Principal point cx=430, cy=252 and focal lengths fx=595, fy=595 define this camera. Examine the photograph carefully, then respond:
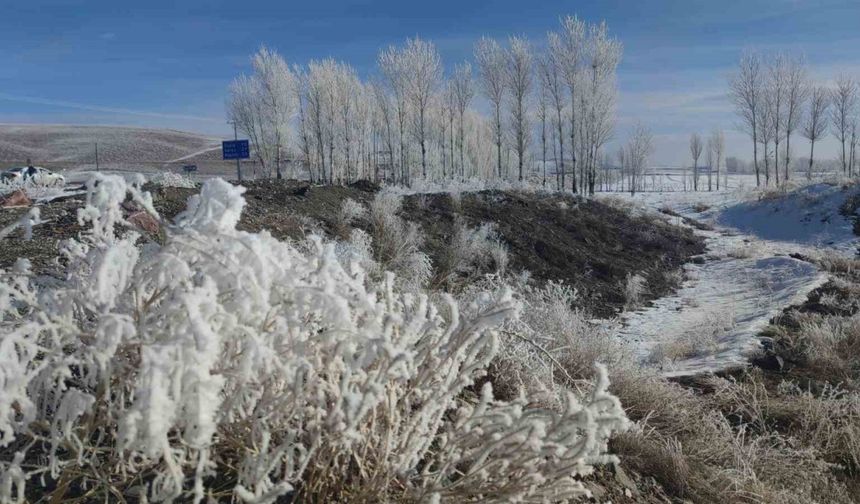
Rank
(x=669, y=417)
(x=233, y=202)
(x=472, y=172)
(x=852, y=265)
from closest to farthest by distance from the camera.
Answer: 1. (x=233, y=202)
2. (x=669, y=417)
3. (x=852, y=265)
4. (x=472, y=172)

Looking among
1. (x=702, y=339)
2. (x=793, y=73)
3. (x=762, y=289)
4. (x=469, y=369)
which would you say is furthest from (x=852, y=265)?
(x=793, y=73)

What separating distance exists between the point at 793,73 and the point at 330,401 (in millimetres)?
45452

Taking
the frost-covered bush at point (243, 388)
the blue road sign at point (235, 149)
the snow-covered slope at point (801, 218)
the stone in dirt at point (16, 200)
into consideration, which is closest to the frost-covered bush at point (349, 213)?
the stone in dirt at point (16, 200)

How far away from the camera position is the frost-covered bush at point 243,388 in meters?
1.07

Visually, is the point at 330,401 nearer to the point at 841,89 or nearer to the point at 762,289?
the point at 762,289

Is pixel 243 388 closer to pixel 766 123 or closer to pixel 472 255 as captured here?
pixel 472 255

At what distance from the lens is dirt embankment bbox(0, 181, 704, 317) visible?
7672 millimetres

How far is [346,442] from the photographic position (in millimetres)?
1231

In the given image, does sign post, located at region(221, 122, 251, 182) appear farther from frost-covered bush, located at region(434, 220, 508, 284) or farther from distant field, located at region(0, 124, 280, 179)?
distant field, located at region(0, 124, 280, 179)

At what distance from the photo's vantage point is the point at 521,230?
41.4 feet

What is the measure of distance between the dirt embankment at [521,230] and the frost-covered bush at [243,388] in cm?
426

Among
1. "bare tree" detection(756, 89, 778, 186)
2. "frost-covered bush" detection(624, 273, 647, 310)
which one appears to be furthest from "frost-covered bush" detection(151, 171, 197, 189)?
"bare tree" detection(756, 89, 778, 186)

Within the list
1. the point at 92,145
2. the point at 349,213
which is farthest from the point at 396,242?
the point at 92,145

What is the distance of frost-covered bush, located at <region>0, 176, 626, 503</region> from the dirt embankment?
14.0ft
